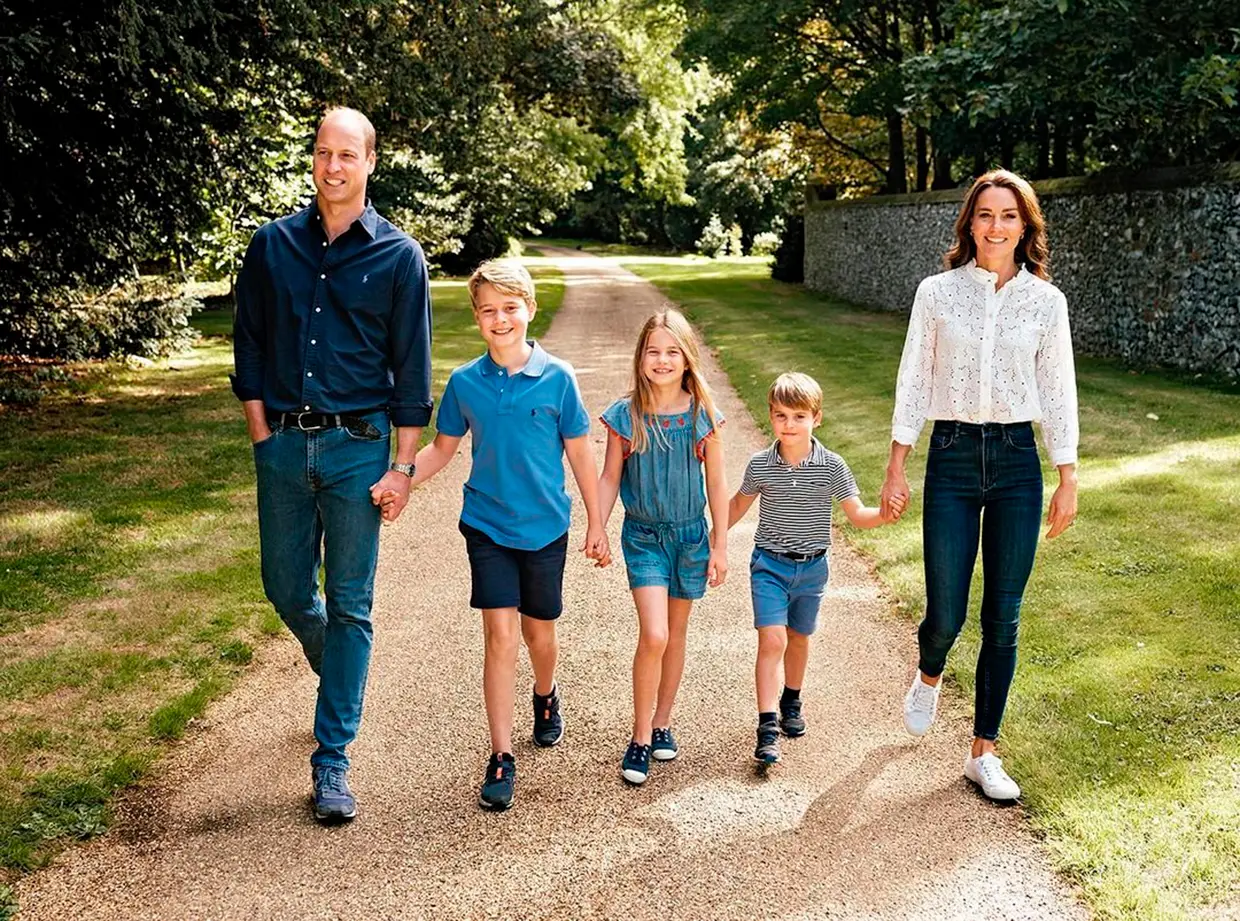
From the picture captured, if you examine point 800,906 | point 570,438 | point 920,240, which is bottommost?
point 800,906

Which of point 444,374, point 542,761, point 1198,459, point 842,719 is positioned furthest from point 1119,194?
point 542,761

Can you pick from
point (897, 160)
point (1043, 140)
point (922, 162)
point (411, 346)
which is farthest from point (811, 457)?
point (897, 160)

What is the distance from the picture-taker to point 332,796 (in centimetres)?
391

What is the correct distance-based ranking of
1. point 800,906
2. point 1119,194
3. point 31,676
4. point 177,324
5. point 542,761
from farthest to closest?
point 177,324 < point 1119,194 < point 31,676 < point 542,761 < point 800,906

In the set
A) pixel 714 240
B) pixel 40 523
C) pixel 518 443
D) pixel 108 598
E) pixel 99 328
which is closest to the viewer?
pixel 518 443

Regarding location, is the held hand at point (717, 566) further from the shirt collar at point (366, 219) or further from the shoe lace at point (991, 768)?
the shirt collar at point (366, 219)

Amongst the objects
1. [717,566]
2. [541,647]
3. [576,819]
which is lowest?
[576,819]

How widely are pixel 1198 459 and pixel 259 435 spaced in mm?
7549

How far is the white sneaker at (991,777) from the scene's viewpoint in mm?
3975

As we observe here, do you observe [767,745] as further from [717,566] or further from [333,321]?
[333,321]

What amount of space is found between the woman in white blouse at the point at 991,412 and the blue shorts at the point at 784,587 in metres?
0.46

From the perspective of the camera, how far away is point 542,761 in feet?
14.3

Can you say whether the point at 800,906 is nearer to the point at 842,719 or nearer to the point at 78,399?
the point at 842,719

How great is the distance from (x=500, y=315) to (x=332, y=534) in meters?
0.97
